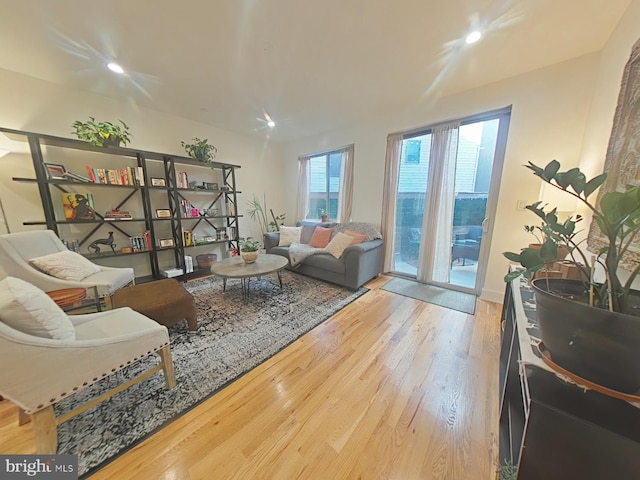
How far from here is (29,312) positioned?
0.97 m

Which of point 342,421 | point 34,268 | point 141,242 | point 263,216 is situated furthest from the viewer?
point 263,216

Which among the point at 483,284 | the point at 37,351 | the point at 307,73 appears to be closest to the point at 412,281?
the point at 483,284

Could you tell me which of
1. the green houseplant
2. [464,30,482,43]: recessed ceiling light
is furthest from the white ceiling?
the green houseplant

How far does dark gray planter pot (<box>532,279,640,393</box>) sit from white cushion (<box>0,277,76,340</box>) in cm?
202

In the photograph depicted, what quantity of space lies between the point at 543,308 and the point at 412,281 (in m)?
2.70

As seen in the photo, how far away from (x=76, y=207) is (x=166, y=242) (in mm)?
995

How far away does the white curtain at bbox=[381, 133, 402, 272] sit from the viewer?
10.6 ft

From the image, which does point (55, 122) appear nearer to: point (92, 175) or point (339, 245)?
point (92, 175)

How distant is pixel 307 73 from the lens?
2268 millimetres

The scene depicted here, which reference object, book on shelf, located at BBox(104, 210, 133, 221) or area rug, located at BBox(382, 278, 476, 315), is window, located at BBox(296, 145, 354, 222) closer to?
area rug, located at BBox(382, 278, 476, 315)

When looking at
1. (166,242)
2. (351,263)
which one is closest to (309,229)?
(351,263)

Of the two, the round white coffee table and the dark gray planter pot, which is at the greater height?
the dark gray planter pot

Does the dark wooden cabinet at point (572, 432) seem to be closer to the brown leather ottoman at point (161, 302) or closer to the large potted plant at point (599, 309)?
the large potted plant at point (599, 309)

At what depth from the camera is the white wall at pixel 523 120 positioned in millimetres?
2039
